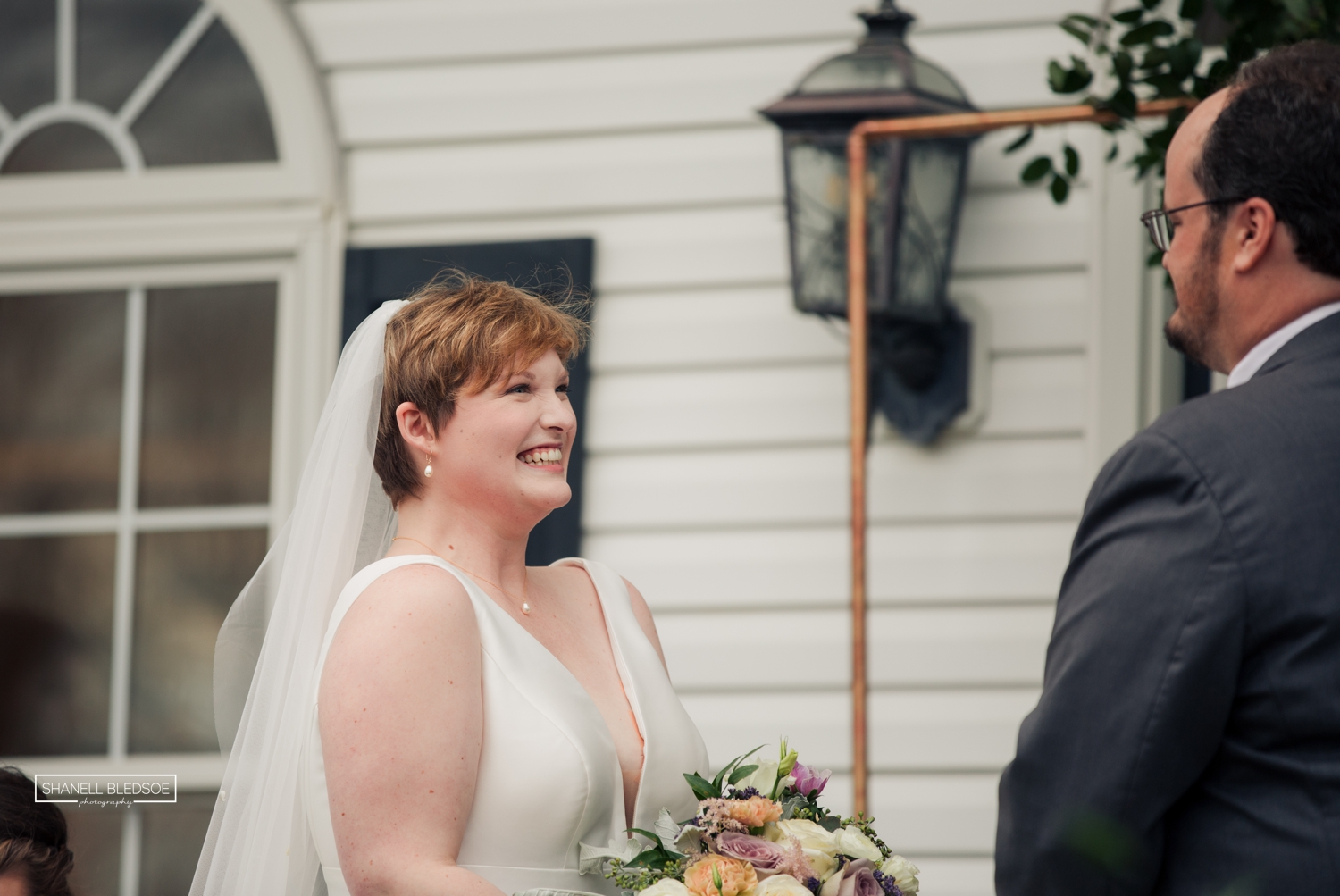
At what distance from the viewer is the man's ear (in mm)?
1466

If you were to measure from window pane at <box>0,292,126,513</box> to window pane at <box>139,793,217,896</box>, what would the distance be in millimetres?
1025

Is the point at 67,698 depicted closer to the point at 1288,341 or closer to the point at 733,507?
the point at 733,507

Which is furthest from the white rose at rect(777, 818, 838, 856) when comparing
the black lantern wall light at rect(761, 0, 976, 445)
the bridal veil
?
the black lantern wall light at rect(761, 0, 976, 445)

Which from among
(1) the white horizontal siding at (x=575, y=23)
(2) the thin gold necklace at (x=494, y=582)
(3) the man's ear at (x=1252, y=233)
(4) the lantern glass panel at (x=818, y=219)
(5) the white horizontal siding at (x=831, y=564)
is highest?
(1) the white horizontal siding at (x=575, y=23)

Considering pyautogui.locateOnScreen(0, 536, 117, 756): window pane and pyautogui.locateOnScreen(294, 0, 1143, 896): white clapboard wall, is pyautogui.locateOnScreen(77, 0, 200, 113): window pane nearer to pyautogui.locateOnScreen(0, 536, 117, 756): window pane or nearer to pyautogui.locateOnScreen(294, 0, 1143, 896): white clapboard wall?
pyautogui.locateOnScreen(294, 0, 1143, 896): white clapboard wall

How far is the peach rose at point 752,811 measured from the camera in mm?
1711

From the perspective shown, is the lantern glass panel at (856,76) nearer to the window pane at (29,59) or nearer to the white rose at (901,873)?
the white rose at (901,873)

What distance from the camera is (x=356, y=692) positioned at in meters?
1.75

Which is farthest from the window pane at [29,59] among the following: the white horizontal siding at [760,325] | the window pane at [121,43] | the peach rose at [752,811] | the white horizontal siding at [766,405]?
the peach rose at [752,811]

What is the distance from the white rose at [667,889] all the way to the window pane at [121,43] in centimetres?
354

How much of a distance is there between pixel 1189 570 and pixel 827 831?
2.38ft

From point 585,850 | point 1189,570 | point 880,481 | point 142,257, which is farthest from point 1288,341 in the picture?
point 142,257

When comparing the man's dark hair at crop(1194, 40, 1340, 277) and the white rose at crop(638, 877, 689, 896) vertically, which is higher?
the man's dark hair at crop(1194, 40, 1340, 277)

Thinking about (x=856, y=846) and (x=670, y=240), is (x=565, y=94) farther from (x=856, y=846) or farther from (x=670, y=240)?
(x=856, y=846)
